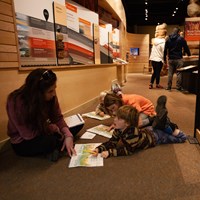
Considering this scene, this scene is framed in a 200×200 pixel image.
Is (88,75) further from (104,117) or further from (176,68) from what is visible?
(176,68)

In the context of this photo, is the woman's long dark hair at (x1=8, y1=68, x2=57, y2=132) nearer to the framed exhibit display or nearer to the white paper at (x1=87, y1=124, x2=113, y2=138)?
the framed exhibit display

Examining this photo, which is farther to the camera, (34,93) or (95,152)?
(95,152)

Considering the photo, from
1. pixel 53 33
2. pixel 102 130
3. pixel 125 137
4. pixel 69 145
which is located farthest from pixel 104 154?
pixel 53 33

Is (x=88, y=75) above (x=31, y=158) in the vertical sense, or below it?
above

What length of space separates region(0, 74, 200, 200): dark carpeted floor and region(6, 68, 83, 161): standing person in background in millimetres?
131

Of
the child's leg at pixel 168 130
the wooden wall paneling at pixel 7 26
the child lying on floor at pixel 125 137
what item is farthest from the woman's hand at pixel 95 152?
the wooden wall paneling at pixel 7 26

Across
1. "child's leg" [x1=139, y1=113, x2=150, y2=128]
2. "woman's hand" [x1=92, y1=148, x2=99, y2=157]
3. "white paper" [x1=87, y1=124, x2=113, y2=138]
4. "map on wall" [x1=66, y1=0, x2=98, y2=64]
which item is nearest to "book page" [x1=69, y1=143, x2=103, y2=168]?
"woman's hand" [x1=92, y1=148, x2=99, y2=157]

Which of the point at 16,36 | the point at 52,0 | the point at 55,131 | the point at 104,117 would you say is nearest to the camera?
the point at 55,131

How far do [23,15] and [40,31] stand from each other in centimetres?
31

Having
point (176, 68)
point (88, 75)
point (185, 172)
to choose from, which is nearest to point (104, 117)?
point (88, 75)

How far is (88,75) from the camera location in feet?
13.0

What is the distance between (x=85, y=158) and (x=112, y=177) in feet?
A: 1.20

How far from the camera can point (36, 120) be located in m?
1.70

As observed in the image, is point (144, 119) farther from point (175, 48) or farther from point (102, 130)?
point (175, 48)
